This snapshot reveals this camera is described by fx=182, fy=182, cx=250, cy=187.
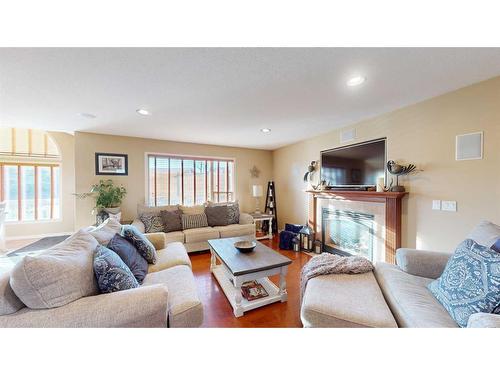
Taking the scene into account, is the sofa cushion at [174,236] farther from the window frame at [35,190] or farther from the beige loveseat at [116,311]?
the window frame at [35,190]

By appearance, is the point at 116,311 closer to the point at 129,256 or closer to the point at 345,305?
the point at 129,256

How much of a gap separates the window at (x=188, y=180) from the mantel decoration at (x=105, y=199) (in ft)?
1.92

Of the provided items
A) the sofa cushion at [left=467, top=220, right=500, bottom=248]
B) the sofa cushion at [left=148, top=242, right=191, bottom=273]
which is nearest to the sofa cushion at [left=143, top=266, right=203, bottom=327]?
the sofa cushion at [left=148, top=242, right=191, bottom=273]

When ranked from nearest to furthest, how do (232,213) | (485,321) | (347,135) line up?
(485,321), (347,135), (232,213)

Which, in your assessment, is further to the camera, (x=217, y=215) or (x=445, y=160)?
(x=217, y=215)

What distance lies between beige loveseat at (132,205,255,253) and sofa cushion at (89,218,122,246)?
3.67ft

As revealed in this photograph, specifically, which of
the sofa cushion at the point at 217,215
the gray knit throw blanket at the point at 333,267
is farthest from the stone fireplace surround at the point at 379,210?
the sofa cushion at the point at 217,215

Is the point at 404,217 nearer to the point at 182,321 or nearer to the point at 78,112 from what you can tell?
the point at 182,321

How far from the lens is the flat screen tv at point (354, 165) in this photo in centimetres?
250

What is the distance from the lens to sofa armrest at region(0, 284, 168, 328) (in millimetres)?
850

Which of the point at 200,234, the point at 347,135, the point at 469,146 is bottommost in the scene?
the point at 200,234

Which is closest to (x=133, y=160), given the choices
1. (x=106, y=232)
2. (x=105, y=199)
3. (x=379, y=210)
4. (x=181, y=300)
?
(x=105, y=199)

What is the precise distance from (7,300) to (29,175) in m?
4.95

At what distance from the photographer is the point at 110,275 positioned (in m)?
1.10
